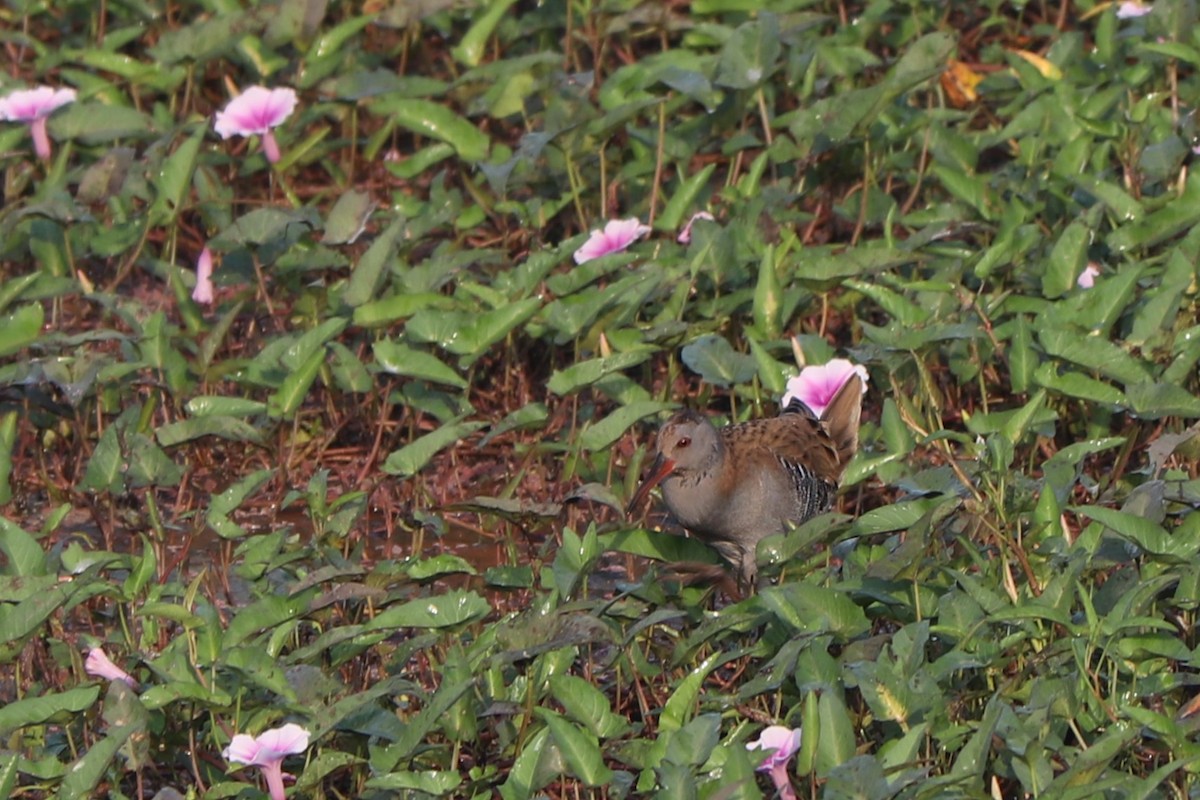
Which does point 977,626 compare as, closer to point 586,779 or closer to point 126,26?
point 586,779

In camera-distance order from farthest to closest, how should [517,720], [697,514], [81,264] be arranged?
[81,264], [697,514], [517,720]

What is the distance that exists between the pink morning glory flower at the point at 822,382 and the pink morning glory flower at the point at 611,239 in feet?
2.83

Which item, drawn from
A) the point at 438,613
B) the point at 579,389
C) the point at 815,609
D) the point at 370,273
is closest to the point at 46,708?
the point at 438,613

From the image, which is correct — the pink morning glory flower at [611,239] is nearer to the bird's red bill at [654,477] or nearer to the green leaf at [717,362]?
the green leaf at [717,362]

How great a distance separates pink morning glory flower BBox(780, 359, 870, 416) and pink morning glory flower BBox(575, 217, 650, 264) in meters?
0.86

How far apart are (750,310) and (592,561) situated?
1815mm

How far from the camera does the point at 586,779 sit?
13.0 feet

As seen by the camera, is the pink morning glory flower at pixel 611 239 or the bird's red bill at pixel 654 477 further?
the pink morning glory flower at pixel 611 239

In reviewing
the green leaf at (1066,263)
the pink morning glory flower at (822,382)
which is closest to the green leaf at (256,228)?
the pink morning glory flower at (822,382)

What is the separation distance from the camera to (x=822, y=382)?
18.1ft

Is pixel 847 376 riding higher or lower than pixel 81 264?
higher

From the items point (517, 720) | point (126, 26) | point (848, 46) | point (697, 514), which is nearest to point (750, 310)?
point (697, 514)

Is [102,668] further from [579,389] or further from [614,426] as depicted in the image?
[579,389]

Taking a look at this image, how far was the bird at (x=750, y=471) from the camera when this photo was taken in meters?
5.18
